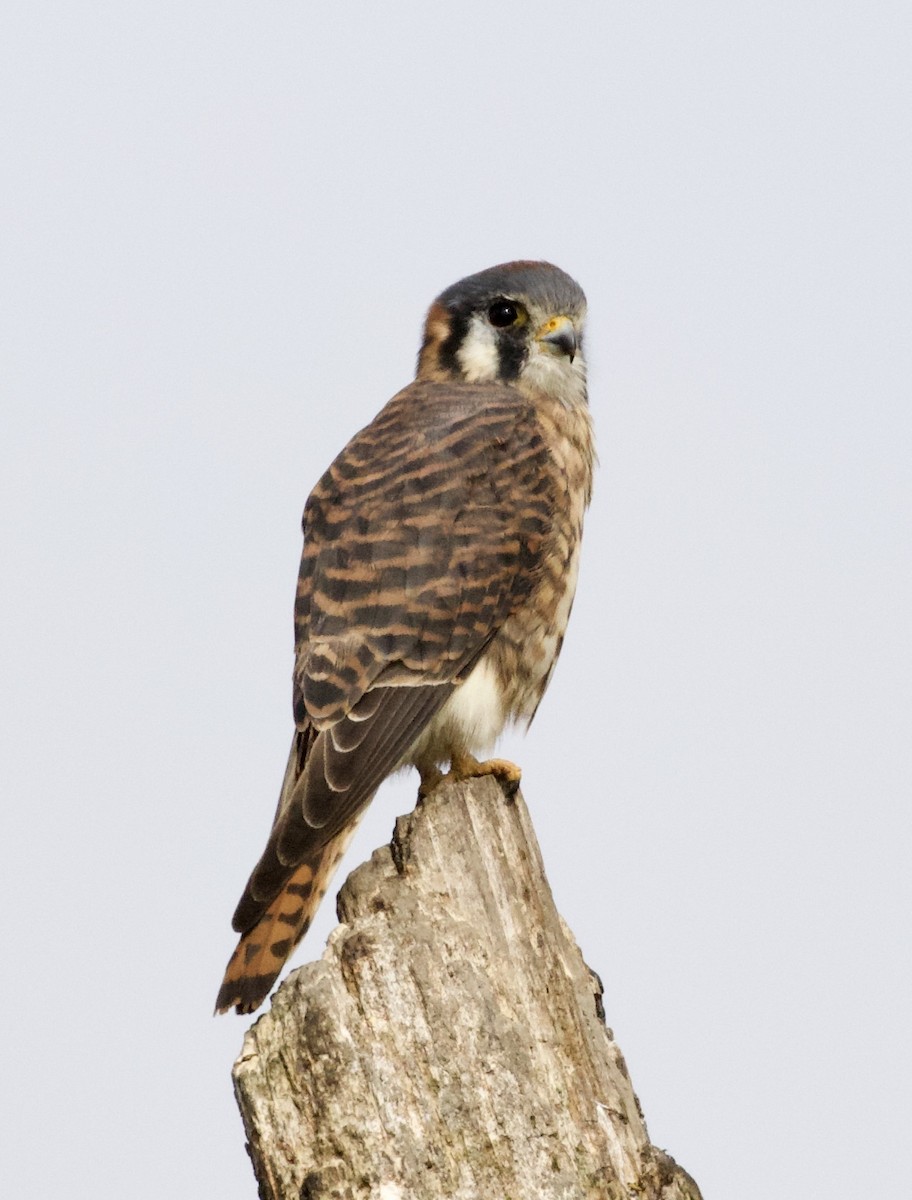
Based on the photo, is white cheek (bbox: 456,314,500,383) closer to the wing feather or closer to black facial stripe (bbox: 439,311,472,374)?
black facial stripe (bbox: 439,311,472,374)

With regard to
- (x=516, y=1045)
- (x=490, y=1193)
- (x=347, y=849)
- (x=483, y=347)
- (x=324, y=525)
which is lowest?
(x=490, y=1193)

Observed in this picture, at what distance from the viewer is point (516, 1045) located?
314 cm

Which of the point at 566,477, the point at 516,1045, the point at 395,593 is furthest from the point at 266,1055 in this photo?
the point at 566,477

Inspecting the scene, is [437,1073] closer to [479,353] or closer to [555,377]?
[555,377]

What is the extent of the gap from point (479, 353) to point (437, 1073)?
3082 millimetres

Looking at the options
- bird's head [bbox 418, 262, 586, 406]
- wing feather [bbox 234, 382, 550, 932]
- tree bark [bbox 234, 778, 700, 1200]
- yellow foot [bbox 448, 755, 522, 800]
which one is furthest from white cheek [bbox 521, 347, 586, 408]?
tree bark [bbox 234, 778, 700, 1200]

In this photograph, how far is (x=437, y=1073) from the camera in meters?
3.06

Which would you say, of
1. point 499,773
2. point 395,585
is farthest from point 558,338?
point 499,773

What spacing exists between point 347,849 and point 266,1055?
3.57ft

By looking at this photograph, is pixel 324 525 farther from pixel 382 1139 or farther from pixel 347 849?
pixel 382 1139

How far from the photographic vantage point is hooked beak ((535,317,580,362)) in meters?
5.50

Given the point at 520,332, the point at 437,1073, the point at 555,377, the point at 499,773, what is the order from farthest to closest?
the point at 520,332 → the point at 555,377 → the point at 499,773 → the point at 437,1073

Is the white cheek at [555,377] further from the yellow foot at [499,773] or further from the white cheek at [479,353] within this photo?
the yellow foot at [499,773]

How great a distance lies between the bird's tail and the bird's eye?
2273 millimetres
